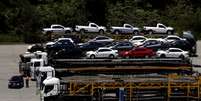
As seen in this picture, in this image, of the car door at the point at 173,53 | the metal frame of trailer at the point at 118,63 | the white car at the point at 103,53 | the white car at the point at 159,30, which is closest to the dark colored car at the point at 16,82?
the metal frame of trailer at the point at 118,63

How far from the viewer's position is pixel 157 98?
38688 millimetres

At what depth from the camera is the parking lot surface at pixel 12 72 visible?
4225cm

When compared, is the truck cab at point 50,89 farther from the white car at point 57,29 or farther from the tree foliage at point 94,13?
the tree foliage at point 94,13

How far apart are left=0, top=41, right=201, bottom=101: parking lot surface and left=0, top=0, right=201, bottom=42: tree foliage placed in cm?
694

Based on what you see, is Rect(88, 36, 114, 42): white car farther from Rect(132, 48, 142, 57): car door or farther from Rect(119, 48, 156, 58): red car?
Rect(132, 48, 142, 57): car door

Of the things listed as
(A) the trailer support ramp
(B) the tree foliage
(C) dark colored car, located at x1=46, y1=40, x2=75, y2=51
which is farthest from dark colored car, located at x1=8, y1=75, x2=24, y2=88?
(B) the tree foliage

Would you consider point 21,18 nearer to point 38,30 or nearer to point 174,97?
point 38,30

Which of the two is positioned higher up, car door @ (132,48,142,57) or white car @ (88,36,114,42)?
white car @ (88,36,114,42)

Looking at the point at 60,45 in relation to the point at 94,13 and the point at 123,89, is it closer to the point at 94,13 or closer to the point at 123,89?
the point at 94,13

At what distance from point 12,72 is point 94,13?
Answer: 31010mm

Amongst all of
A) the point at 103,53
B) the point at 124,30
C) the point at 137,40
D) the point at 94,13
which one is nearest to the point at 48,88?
the point at 103,53

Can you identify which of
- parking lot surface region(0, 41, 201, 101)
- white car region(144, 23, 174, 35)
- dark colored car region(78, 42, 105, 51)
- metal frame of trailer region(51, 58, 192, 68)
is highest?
metal frame of trailer region(51, 58, 192, 68)

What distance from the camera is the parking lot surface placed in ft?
139

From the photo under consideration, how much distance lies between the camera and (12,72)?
53719mm
